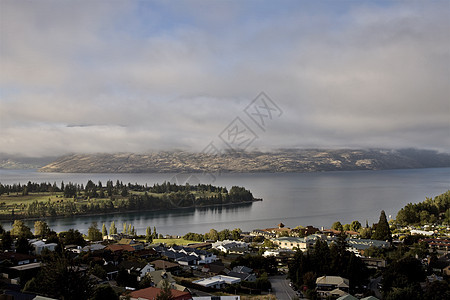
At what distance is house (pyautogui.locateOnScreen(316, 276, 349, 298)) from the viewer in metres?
12.7

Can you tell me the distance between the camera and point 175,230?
3441 cm

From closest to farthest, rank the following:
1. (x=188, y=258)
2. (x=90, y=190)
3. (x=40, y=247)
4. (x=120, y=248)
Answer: (x=40, y=247) < (x=188, y=258) < (x=120, y=248) < (x=90, y=190)

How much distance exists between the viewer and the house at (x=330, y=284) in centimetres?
1274

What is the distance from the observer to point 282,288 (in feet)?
44.3

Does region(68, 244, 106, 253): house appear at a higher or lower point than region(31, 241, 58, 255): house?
lower

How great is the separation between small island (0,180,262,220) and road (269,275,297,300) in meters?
34.8

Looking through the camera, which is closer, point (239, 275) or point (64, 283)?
point (64, 283)

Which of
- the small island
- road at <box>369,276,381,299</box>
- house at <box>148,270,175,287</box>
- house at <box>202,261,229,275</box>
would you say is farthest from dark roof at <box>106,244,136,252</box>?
the small island

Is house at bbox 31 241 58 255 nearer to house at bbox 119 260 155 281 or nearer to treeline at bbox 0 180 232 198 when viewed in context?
house at bbox 119 260 155 281

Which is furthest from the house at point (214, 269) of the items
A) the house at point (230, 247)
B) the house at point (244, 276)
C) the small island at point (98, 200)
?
the small island at point (98, 200)

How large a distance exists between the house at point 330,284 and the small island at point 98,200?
37.2m

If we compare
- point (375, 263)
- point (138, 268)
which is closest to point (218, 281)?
point (138, 268)

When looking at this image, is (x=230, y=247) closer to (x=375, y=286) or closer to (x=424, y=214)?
(x=375, y=286)

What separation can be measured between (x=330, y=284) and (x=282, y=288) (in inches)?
66.4
